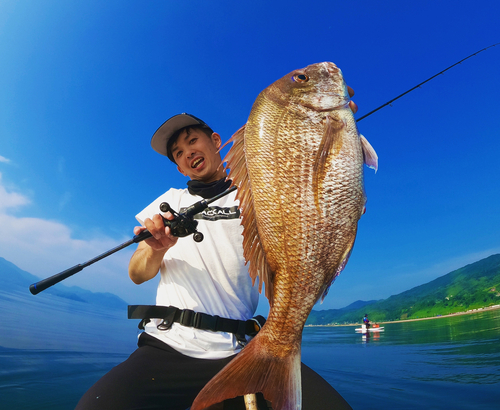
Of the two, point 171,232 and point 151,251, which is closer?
point 171,232

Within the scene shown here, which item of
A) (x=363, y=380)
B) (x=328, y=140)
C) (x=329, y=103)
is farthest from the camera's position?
(x=363, y=380)

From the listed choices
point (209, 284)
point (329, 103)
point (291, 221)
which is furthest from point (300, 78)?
point (209, 284)

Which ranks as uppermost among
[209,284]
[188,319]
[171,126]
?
[171,126]

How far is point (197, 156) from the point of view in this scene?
243 centimetres

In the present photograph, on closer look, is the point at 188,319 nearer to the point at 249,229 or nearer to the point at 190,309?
the point at 190,309

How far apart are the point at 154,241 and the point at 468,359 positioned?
387 inches

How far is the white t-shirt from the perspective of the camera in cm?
182

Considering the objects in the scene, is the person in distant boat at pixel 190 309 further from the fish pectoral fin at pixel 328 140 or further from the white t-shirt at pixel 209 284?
the fish pectoral fin at pixel 328 140

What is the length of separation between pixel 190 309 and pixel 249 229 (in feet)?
3.02

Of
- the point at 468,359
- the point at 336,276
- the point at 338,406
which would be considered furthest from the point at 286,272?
the point at 468,359

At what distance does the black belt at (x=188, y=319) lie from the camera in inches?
72.2

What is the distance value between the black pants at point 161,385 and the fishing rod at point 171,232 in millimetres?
686

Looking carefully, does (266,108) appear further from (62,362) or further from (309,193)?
(62,362)

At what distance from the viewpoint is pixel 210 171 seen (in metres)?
2.46
